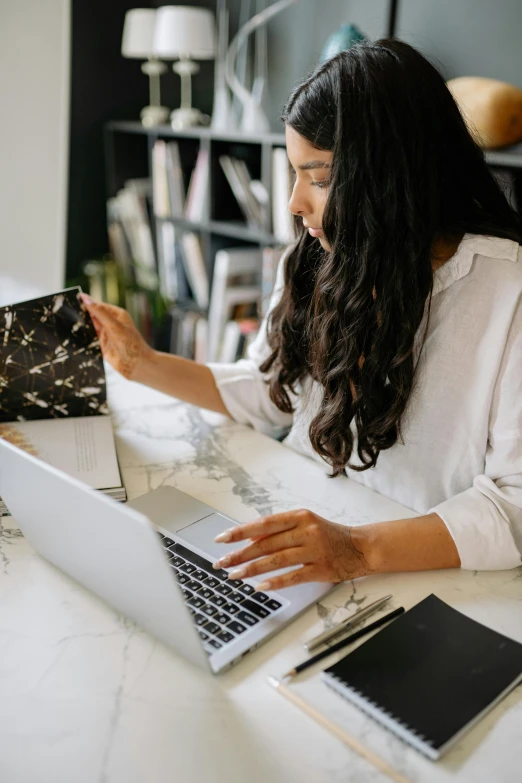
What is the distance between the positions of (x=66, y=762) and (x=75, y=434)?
0.65 metres

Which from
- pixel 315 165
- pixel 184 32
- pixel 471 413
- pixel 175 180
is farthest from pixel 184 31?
pixel 471 413

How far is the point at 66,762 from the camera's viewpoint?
0.64 m

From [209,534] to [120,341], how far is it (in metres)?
0.53

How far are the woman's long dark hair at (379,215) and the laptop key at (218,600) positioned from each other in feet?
1.22

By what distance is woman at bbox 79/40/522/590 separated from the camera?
938mm

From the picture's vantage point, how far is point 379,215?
1.05m

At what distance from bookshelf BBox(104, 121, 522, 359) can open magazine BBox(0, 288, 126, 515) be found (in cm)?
129

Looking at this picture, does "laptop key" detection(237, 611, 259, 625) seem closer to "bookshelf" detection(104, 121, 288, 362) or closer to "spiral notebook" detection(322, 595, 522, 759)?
"spiral notebook" detection(322, 595, 522, 759)

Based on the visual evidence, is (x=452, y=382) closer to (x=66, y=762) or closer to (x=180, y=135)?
(x=66, y=762)

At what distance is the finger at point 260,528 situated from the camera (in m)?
0.86

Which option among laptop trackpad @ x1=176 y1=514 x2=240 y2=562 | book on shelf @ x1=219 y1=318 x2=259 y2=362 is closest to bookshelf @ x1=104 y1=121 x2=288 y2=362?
book on shelf @ x1=219 y1=318 x2=259 y2=362

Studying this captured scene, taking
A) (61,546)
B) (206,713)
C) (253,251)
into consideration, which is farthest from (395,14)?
(206,713)

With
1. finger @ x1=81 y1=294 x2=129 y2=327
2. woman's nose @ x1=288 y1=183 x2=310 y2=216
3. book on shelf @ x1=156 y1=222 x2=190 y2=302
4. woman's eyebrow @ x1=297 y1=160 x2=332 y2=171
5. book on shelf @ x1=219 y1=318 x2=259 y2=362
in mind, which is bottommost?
book on shelf @ x1=219 y1=318 x2=259 y2=362

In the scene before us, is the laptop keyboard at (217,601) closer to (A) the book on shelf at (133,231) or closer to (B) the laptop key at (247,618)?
(B) the laptop key at (247,618)
